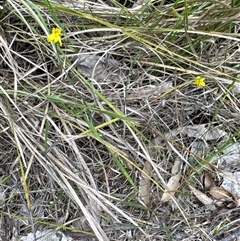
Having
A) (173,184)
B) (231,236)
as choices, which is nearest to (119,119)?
(173,184)

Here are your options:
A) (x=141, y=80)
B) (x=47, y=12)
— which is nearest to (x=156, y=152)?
(x=141, y=80)

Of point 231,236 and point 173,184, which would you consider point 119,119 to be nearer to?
point 173,184

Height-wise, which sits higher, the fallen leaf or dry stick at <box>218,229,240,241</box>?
the fallen leaf

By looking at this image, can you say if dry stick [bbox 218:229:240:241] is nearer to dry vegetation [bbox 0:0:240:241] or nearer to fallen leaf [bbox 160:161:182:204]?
dry vegetation [bbox 0:0:240:241]

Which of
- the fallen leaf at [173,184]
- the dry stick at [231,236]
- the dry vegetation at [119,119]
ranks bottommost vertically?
the dry stick at [231,236]

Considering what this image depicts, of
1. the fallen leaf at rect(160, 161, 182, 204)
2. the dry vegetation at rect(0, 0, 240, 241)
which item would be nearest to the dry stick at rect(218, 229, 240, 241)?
the dry vegetation at rect(0, 0, 240, 241)

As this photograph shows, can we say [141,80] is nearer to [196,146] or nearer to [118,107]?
[118,107]

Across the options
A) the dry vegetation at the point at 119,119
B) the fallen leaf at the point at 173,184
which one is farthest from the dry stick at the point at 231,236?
the fallen leaf at the point at 173,184

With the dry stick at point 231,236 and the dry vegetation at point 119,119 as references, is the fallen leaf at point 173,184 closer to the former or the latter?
the dry vegetation at point 119,119
